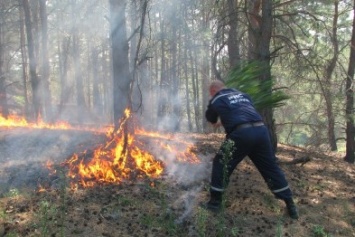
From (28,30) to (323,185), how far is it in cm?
1423

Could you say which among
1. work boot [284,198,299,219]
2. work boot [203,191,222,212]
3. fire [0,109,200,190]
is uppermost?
fire [0,109,200,190]

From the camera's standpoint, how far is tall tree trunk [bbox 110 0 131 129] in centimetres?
785

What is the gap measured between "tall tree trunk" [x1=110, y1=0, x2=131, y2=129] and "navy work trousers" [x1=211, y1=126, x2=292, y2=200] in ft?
10.1

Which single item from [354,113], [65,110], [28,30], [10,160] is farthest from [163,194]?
[65,110]

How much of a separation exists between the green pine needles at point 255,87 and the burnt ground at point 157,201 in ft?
4.84

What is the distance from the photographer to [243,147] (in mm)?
5422

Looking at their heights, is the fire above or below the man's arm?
below

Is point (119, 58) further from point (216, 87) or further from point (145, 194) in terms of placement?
point (145, 194)

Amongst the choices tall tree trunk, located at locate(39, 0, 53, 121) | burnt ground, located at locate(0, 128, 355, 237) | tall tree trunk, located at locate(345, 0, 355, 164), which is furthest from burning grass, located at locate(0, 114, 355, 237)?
tall tree trunk, located at locate(39, 0, 53, 121)

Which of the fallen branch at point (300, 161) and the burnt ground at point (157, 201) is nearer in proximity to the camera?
the burnt ground at point (157, 201)

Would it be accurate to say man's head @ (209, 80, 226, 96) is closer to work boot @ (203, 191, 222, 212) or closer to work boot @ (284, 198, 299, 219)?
work boot @ (203, 191, 222, 212)

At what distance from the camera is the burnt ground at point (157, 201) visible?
4.92m

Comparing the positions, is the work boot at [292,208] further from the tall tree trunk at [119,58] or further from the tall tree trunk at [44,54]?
the tall tree trunk at [44,54]

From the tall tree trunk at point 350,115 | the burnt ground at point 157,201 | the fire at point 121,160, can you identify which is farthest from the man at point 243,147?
the tall tree trunk at point 350,115
